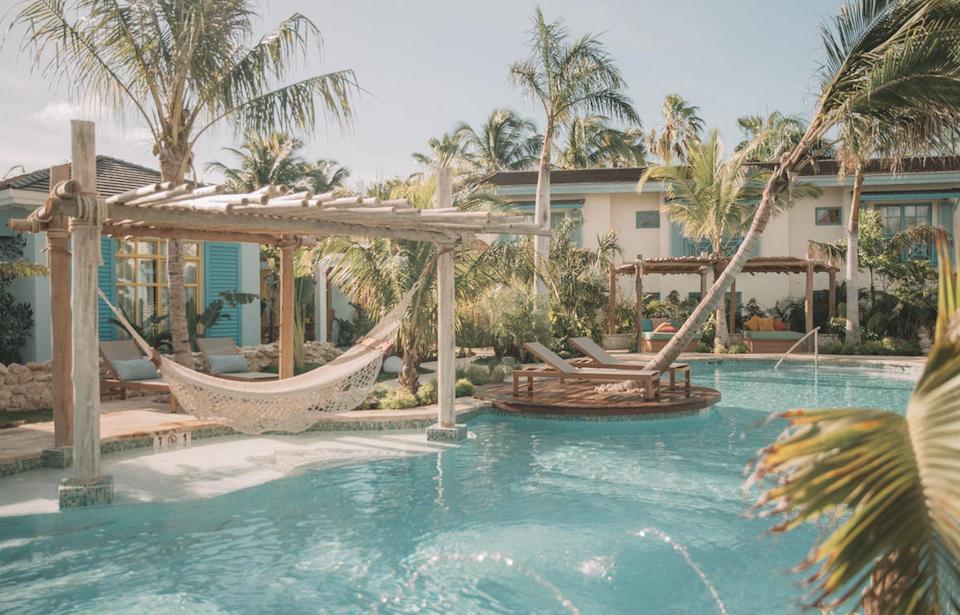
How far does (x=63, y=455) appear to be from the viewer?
657 centimetres

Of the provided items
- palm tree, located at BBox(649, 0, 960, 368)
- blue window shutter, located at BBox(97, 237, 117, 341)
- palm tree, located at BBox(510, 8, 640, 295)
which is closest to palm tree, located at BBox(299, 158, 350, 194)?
palm tree, located at BBox(510, 8, 640, 295)

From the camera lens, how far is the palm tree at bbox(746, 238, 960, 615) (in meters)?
1.33

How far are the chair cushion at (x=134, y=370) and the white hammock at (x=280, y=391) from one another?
3148 mm

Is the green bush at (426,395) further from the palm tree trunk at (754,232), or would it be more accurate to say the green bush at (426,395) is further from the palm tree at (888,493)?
the palm tree at (888,493)

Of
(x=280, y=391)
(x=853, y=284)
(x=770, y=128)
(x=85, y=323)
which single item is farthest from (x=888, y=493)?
(x=770, y=128)

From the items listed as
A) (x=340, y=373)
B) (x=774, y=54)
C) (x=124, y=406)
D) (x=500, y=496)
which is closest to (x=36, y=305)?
(x=124, y=406)

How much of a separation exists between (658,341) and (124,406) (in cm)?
1302

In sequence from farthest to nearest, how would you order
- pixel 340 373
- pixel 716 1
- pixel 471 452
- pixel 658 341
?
1. pixel 658 341
2. pixel 716 1
3. pixel 471 452
4. pixel 340 373

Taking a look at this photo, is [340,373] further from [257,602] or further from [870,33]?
[870,33]

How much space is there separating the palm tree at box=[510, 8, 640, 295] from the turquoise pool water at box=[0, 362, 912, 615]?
30.2 ft

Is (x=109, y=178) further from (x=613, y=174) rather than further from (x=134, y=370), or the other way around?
(x=613, y=174)

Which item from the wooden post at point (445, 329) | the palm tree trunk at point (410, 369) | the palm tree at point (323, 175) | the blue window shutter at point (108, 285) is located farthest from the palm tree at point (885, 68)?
the palm tree at point (323, 175)

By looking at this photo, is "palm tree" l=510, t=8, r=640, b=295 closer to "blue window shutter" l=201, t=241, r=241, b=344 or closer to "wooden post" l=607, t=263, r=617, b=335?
"wooden post" l=607, t=263, r=617, b=335

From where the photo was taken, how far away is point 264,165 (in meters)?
27.4
